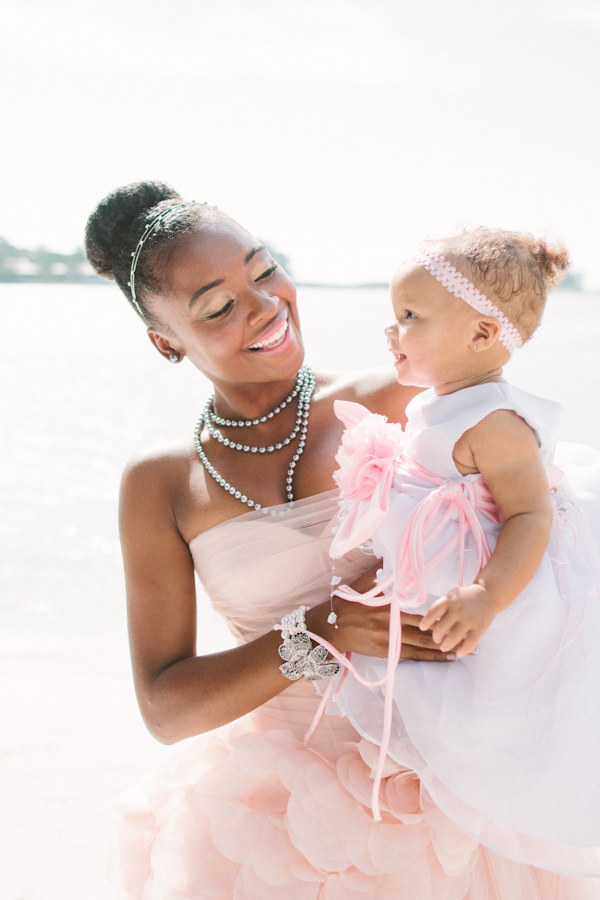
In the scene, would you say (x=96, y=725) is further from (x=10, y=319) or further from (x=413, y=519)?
(x=10, y=319)

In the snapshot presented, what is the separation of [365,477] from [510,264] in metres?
0.47

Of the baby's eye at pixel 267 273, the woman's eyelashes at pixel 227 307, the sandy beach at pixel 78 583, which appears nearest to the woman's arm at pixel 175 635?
the woman's eyelashes at pixel 227 307

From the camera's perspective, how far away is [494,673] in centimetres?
120

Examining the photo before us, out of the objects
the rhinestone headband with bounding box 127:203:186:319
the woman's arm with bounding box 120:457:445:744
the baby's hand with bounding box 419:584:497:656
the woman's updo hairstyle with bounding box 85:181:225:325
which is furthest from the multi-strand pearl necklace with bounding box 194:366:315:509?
the baby's hand with bounding box 419:584:497:656

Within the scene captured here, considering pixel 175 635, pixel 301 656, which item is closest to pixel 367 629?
pixel 301 656

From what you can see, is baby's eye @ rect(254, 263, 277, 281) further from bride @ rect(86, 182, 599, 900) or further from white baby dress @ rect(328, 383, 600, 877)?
white baby dress @ rect(328, 383, 600, 877)

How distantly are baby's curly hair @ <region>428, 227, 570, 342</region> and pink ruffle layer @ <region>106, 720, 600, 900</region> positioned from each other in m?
0.86

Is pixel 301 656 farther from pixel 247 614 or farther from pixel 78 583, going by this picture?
pixel 78 583

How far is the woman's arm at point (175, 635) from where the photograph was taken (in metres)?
1.43

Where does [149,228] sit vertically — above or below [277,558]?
above

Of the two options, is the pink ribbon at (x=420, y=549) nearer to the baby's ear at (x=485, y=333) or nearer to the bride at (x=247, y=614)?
the bride at (x=247, y=614)

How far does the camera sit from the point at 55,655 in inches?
144

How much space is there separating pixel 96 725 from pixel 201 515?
6.32 feet

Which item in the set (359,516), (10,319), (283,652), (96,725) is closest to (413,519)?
(359,516)
